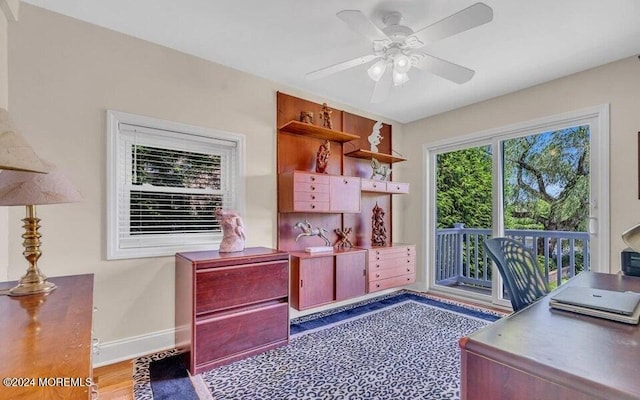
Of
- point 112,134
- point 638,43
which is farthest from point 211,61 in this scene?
point 638,43

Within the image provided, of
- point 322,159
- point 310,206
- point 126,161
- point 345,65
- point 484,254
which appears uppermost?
point 345,65

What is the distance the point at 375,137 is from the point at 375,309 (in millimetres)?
2226

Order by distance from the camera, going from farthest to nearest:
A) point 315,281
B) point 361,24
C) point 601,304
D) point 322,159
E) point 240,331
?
point 322,159 → point 315,281 → point 240,331 → point 361,24 → point 601,304

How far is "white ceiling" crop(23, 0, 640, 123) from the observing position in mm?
1992

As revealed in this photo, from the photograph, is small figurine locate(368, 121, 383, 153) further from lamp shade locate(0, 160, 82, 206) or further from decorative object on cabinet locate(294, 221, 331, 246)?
lamp shade locate(0, 160, 82, 206)

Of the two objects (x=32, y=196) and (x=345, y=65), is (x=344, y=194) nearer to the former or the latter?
(x=345, y=65)

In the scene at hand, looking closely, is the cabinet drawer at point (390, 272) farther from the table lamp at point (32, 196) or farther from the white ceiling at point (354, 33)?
the table lamp at point (32, 196)

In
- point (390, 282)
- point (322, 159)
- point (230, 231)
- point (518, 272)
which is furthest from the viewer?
point (390, 282)

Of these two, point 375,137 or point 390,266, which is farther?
point 375,137

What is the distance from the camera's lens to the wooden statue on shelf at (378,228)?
4.06 meters

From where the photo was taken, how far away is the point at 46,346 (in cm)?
85

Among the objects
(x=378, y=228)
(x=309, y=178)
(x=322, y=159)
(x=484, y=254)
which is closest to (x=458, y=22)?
(x=309, y=178)

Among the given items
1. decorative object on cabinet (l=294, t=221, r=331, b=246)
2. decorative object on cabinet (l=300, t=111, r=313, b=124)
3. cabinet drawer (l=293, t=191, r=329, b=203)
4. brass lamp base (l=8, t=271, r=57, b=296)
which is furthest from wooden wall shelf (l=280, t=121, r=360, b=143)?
brass lamp base (l=8, t=271, r=57, b=296)

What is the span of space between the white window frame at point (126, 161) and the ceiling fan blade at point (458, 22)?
1.84 m
